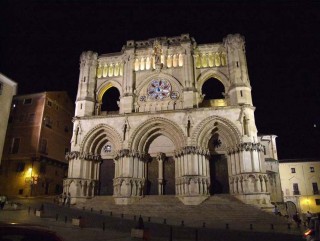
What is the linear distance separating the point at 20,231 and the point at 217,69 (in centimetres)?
2671

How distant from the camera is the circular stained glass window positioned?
2834 centimetres

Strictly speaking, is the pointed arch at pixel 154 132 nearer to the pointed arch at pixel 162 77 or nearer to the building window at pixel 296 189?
the pointed arch at pixel 162 77

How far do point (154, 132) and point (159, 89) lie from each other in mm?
4784

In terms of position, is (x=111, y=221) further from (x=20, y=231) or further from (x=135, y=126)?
(x=20, y=231)

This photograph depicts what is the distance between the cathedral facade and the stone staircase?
0.91 m

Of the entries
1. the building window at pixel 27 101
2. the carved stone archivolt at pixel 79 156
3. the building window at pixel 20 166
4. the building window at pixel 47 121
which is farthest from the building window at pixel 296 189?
the building window at pixel 27 101

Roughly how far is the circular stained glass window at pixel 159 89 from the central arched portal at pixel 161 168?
14.3 feet

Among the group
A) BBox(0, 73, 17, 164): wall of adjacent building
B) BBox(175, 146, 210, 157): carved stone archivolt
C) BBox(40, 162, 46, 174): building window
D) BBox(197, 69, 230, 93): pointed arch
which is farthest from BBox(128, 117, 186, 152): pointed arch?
BBox(0, 73, 17, 164): wall of adjacent building

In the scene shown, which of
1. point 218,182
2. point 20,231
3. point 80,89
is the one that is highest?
point 80,89

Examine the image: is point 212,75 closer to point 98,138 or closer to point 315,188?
point 98,138

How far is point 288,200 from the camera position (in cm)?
4191

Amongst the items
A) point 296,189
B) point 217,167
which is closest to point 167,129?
point 217,167

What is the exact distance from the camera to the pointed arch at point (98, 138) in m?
26.5

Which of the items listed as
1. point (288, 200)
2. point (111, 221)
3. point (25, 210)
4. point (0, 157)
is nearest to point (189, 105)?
point (111, 221)
